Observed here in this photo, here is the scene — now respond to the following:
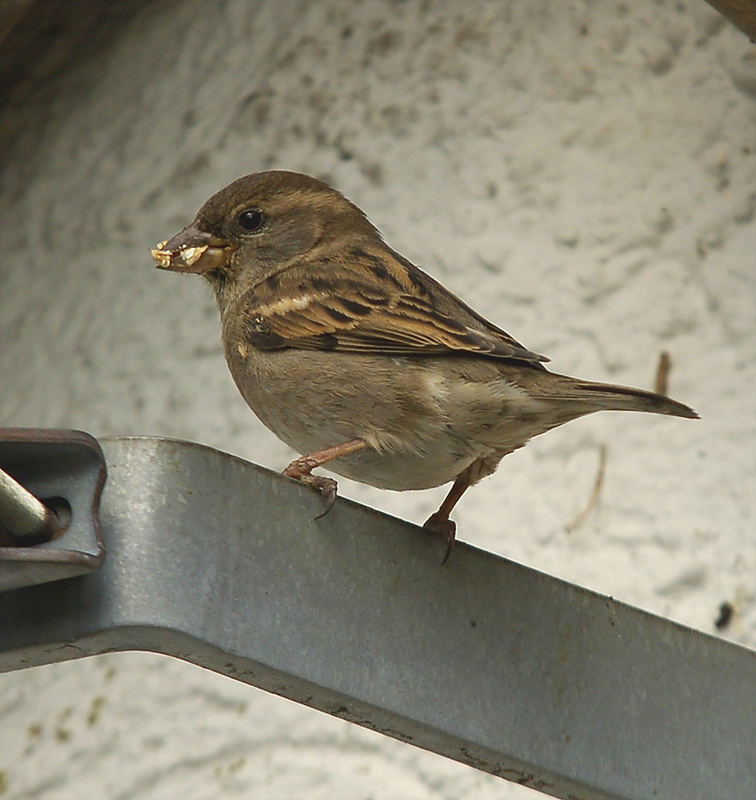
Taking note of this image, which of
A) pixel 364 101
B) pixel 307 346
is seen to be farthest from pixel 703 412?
pixel 364 101

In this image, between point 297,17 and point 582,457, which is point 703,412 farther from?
point 297,17

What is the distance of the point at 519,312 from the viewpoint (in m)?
2.88

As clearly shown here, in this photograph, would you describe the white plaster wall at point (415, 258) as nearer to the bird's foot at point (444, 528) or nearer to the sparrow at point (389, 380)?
the sparrow at point (389, 380)

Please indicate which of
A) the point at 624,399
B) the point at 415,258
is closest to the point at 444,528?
the point at 624,399

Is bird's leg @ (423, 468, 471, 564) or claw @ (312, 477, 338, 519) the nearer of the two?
claw @ (312, 477, 338, 519)

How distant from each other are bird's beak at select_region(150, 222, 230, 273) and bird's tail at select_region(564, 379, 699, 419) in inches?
33.1

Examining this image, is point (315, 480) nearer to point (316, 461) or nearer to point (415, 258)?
point (316, 461)

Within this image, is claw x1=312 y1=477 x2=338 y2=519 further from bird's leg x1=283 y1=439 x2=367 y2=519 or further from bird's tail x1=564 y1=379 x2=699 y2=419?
bird's tail x1=564 y1=379 x2=699 y2=419

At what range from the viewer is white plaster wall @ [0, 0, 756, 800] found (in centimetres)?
268

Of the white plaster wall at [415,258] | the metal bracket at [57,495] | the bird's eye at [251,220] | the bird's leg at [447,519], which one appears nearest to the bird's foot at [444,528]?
the bird's leg at [447,519]

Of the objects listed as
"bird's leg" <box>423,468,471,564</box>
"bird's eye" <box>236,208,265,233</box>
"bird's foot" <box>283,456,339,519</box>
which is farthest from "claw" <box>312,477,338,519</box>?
"bird's eye" <box>236,208,265,233</box>

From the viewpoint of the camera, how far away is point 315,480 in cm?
176

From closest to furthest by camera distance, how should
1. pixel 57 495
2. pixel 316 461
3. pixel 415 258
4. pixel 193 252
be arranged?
1. pixel 57 495
2. pixel 316 461
3. pixel 193 252
4. pixel 415 258

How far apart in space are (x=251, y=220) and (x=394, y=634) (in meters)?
1.32
